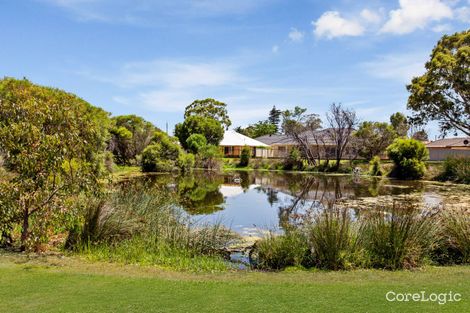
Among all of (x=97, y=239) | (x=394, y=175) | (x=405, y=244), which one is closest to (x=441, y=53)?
(x=394, y=175)

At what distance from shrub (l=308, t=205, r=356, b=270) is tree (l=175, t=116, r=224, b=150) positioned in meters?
47.1

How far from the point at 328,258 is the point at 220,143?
50311 mm

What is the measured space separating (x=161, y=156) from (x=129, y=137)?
21.1ft

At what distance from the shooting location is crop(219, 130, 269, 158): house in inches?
2250

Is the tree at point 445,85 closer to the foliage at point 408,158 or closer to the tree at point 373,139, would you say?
the foliage at point 408,158

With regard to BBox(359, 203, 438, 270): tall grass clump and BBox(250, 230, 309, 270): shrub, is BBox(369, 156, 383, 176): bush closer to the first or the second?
BBox(359, 203, 438, 270): tall grass clump

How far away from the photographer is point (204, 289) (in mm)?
5199

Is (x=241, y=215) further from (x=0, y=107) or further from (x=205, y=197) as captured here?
(x=0, y=107)

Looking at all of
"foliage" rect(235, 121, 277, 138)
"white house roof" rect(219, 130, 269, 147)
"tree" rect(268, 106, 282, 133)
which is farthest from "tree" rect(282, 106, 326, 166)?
"tree" rect(268, 106, 282, 133)

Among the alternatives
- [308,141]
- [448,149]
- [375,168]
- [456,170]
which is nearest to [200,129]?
[308,141]

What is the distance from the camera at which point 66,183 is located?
24.7 ft

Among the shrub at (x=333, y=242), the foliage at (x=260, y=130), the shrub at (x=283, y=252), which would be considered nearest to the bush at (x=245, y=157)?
the foliage at (x=260, y=130)

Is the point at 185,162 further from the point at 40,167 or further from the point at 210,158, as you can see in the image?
the point at 40,167

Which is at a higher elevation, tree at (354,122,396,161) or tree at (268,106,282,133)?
tree at (268,106,282,133)
